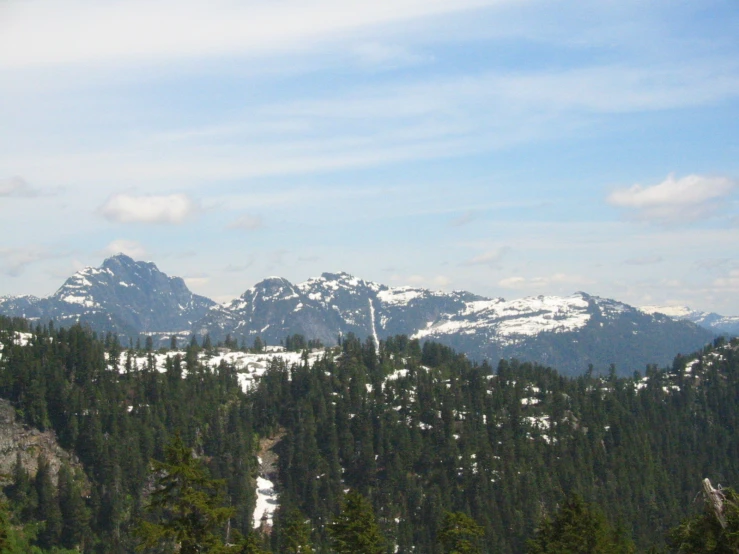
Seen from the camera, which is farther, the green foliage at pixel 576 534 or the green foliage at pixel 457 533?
the green foliage at pixel 457 533

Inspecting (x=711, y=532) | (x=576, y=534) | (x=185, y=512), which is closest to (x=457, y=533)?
(x=576, y=534)

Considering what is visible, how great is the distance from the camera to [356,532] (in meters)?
71.1

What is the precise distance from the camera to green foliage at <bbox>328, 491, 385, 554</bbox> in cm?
7056

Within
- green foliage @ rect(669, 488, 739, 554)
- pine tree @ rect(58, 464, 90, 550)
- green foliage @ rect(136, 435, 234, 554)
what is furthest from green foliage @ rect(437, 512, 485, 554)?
pine tree @ rect(58, 464, 90, 550)

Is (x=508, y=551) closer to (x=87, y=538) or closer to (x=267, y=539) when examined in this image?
(x=267, y=539)

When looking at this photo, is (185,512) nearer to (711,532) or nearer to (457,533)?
(711,532)

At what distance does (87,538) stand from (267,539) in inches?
1846

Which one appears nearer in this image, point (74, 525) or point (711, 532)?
Result: point (711, 532)

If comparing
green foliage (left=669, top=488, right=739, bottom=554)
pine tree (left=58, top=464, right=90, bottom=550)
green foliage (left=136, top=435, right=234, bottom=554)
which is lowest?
pine tree (left=58, top=464, right=90, bottom=550)

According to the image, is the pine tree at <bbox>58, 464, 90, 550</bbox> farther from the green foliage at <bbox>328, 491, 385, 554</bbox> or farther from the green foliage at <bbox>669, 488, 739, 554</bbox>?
the green foliage at <bbox>669, 488, 739, 554</bbox>

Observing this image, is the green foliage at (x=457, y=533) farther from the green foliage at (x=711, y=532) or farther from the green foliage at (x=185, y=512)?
the green foliage at (x=185, y=512)

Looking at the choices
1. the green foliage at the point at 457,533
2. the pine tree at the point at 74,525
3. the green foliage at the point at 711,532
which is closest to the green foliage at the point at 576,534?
the green foliage at the point at 457,533

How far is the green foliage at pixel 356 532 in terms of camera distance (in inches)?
2778

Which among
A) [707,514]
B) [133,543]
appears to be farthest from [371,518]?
[133,543]
